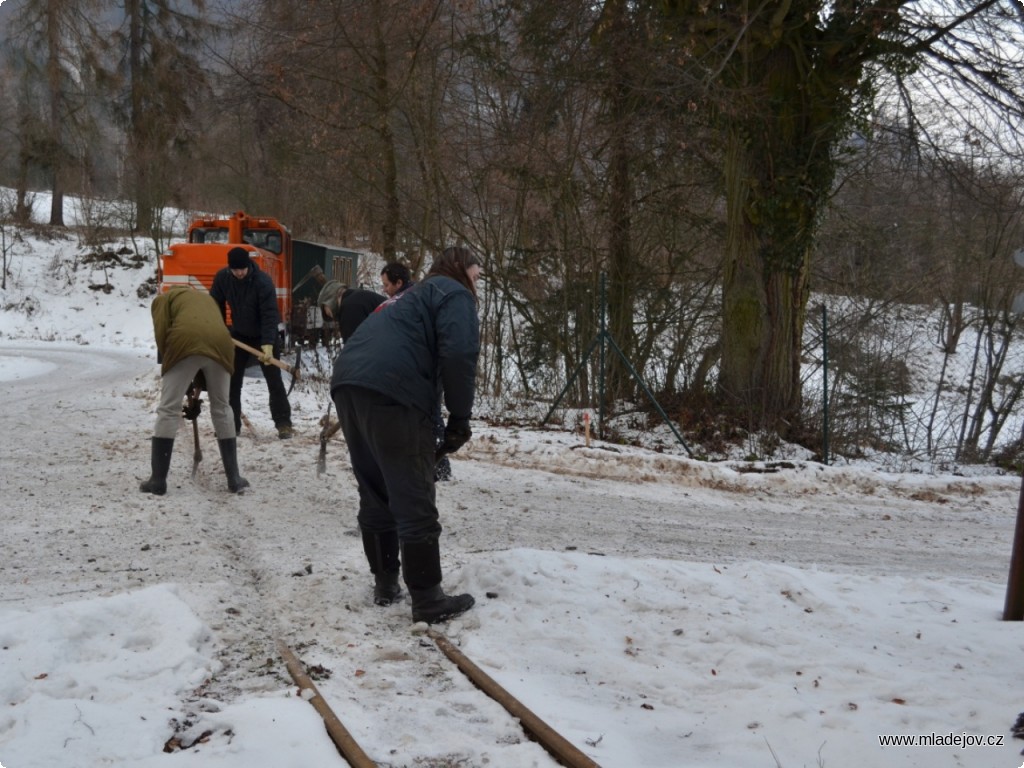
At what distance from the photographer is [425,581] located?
459 cm

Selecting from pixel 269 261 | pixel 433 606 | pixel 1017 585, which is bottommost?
pixel 433 606

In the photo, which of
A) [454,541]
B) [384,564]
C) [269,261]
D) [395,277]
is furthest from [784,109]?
[269,261]

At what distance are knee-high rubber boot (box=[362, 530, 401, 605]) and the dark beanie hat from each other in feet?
16.1

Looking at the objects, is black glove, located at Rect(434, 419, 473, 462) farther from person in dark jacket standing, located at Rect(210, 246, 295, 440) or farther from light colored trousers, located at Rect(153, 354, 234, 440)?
person in dark jacket standing, located at Rect(210, 246, 295, 440)

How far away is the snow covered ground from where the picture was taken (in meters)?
3.32

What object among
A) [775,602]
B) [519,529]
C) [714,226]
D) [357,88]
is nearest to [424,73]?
[357,88]

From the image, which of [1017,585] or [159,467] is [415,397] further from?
[159,467]

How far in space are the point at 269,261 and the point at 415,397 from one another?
48.6 ft

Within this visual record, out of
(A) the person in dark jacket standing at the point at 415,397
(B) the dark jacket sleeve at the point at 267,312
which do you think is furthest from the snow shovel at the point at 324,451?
(A) the person in dark jacket standing at the point at 415,397

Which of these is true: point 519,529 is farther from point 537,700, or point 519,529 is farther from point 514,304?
point 514,304

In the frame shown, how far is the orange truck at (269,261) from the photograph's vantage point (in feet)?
58.7

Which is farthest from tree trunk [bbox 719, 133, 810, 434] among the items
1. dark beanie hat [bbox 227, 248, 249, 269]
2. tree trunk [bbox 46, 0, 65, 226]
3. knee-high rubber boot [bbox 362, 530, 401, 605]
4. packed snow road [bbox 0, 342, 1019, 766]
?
tree trunk [bbox 46, 0, 65, 226]

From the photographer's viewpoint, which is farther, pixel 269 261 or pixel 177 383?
pixel 269 261

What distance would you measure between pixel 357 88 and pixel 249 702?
12796 mm
